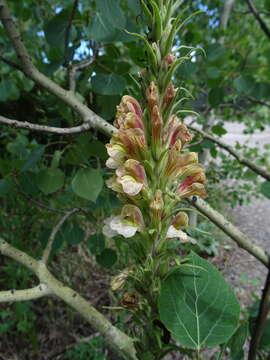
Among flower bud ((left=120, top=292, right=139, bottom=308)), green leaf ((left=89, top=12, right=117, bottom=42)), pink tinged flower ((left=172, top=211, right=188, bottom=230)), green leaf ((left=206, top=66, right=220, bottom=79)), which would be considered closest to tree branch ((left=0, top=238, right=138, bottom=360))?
flower bud ((left=120, top=292, right=139, bottom=308))

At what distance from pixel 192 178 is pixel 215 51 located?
0.98m

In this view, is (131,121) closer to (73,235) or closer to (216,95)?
(73,235)

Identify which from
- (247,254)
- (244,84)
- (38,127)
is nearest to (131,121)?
(38,127)

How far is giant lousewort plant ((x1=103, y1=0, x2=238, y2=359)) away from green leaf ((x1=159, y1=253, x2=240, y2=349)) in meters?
0.03

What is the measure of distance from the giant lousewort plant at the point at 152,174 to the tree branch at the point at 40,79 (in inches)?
13.6

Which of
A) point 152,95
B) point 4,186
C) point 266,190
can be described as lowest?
point 4,186

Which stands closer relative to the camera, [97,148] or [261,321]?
[261,321]

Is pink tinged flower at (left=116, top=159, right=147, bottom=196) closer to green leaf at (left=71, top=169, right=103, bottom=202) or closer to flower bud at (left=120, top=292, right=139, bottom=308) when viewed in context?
flower bud at (left=120, top=292, right=139, bottom=308)

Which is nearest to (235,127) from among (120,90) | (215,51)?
(215,51)

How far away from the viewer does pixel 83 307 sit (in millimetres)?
704

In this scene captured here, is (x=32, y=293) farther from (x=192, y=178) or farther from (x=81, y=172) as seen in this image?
(x=192, y=178)

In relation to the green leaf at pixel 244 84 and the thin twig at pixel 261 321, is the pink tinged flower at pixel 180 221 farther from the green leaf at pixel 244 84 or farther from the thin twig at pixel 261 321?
the green leaf at pixel 244 84

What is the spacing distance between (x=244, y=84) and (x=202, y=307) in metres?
0.97

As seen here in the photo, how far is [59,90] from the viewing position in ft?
2.93
